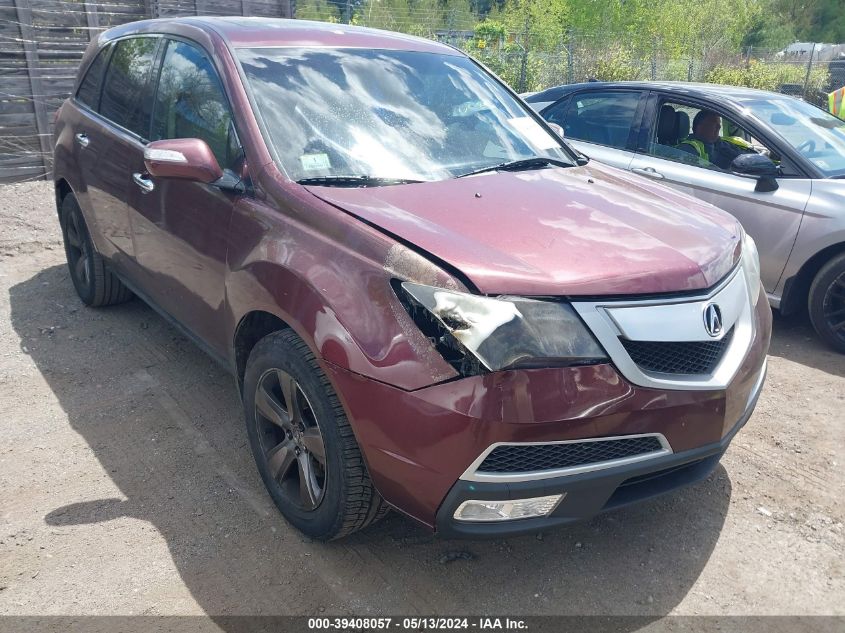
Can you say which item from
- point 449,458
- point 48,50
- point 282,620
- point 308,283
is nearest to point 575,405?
point 449,458

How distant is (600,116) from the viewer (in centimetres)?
622

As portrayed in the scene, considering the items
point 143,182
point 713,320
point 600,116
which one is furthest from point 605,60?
point 713,320

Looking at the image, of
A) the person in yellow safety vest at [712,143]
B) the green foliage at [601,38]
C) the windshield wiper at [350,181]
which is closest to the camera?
the windshield wiper at [350,181]

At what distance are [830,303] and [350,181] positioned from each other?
356cm

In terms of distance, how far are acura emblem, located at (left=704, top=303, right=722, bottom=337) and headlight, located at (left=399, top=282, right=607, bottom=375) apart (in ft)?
1.46

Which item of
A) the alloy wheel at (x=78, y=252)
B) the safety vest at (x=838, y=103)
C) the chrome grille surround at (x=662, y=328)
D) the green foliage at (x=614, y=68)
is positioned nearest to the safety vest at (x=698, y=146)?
the chrome grille surround at (x=662, y=328)

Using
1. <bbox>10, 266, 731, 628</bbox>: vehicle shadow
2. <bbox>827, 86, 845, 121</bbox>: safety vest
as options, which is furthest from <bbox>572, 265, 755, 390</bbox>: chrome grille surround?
<bbox>827, 86, 845, 121</bbox>: safety vest

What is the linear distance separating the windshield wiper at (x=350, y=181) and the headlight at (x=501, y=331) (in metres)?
0.78

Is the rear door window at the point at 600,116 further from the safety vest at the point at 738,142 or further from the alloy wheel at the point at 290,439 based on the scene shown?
the alloy wheel at the point at 290,439

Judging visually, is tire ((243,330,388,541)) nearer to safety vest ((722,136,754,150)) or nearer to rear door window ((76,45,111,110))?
rear door window ((76,45,111,110))

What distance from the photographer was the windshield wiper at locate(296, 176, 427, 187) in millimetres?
2793

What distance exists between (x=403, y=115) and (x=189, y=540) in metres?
2.00

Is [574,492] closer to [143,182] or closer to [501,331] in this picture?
[501,331]

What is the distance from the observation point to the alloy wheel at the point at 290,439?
265 centimetres
